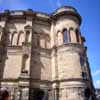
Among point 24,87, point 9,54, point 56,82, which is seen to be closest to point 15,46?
point 9,54

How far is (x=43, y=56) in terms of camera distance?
62.4 feet

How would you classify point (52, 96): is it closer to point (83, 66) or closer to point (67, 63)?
point (67, 63)

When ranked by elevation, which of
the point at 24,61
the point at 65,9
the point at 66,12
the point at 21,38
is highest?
the point at 65,9

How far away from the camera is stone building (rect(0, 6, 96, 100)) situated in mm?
15830

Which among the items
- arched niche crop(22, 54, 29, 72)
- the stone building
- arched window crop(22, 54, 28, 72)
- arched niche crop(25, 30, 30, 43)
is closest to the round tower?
the stone building

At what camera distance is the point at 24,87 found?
50.2ft

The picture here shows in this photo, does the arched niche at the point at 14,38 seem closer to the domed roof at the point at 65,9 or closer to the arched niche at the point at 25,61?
the arched niche at the point at 25,61

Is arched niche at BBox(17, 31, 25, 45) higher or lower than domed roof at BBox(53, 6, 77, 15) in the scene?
lower

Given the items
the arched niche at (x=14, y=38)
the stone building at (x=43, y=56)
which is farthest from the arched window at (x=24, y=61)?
the arched niche at (x=14, y=38)

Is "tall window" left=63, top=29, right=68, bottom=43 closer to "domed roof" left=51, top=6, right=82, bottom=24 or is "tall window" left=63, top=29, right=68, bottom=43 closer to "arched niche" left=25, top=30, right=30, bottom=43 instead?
"domed roof" left=51, top=6, right=82, bottom=24

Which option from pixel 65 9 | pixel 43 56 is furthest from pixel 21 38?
pixel 65 9

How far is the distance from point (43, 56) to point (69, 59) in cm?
425

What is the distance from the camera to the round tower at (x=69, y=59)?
15.6 m

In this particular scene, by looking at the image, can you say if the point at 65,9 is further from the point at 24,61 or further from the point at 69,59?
the point at 24,61
